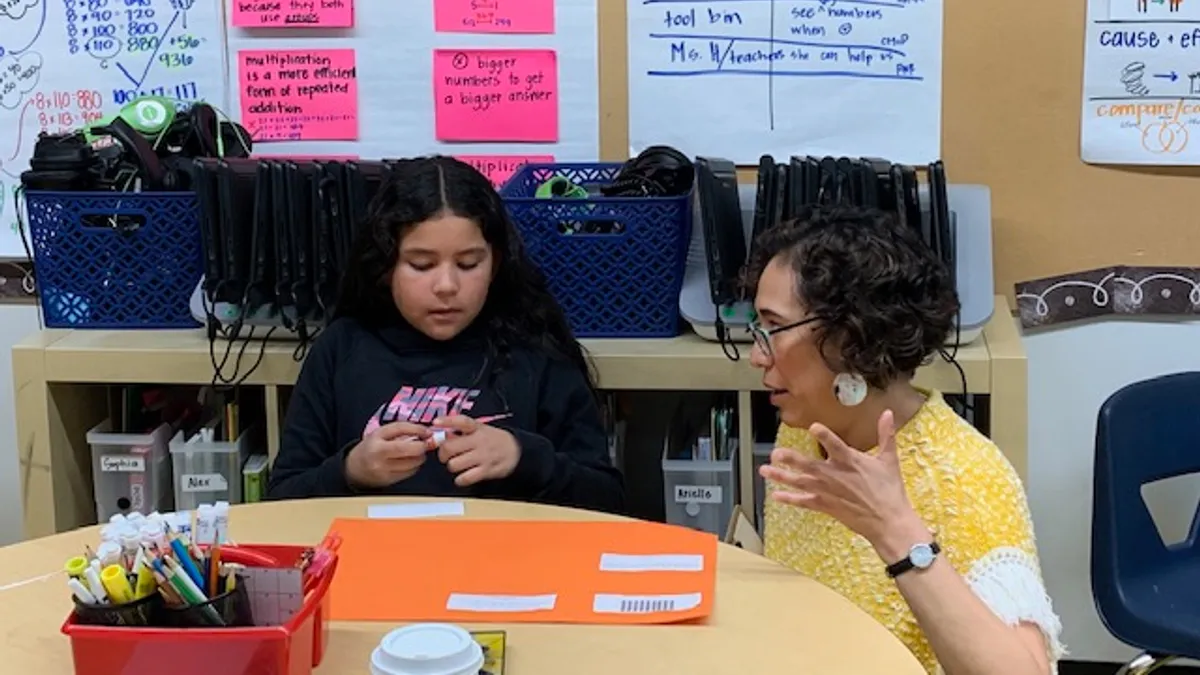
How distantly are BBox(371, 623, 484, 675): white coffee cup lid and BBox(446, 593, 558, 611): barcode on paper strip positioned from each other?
0.48 ft

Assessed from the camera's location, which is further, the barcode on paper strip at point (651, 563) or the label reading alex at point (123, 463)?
the label reading alex at point (123, 463)

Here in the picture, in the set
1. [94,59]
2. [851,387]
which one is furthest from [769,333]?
[94,59]

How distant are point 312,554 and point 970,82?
5.08 feet

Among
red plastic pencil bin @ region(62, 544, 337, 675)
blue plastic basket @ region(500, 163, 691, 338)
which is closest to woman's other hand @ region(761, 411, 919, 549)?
red plastic pencil bin @ region(62, 544, 337, 675)

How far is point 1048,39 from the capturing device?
90.8 inches

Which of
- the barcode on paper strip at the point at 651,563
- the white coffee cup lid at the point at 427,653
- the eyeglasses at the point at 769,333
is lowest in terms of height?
the barcode on paper strip at the point at 651,563

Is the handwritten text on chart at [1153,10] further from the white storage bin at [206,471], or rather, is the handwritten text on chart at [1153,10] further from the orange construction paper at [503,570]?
the white storage bin at [206,471]

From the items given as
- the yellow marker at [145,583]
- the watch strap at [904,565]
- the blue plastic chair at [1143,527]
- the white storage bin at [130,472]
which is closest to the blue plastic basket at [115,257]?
the white storage bin at [130,472]

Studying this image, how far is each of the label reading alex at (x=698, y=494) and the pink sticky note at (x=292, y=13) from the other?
100cm

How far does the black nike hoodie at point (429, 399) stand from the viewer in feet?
6.20

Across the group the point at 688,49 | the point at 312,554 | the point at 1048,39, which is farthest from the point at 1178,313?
the point at 312,554

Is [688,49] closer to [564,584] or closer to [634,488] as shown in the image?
[634,488]

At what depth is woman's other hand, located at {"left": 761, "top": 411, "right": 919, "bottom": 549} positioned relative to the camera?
126 centimetres

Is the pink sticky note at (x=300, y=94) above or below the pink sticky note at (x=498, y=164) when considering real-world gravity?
above
